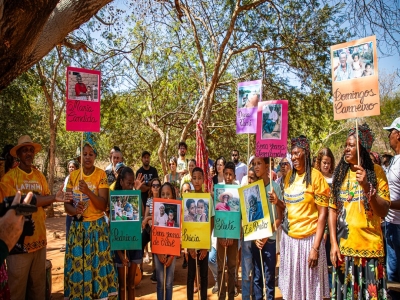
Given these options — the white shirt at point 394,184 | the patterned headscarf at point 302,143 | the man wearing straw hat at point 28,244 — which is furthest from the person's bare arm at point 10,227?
the white shirt at point 394,184

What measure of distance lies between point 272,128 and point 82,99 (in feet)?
8.14

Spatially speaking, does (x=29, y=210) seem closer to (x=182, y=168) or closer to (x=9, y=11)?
(x=9, y=11)

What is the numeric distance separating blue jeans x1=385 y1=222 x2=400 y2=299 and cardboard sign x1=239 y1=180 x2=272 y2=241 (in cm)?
176

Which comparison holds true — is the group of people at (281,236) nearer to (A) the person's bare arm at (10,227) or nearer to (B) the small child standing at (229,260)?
(B) the small child standing at (229,260)

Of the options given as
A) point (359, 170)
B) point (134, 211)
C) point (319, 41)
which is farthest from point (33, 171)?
point (319, 41)

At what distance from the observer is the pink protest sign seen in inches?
171

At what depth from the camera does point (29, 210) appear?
192 centimetres

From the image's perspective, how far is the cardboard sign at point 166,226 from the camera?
4.27 metres

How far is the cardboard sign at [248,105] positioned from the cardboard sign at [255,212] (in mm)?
942

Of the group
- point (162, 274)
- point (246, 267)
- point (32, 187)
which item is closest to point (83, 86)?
point (32, 187)

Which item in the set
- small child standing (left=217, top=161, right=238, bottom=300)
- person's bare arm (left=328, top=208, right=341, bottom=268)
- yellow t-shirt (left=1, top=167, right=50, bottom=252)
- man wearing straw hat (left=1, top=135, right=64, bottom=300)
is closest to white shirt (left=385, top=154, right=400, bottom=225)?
person's bare arm (left=328, top=208, right=341, bottom=268)

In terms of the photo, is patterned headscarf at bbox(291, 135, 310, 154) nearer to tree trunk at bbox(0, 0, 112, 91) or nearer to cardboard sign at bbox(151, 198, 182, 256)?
cardboard sign at bbox(151, 198, 182, 256)

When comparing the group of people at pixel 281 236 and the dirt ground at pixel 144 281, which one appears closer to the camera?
the group of people at pixel 281 236

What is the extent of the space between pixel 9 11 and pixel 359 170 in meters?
3.42
